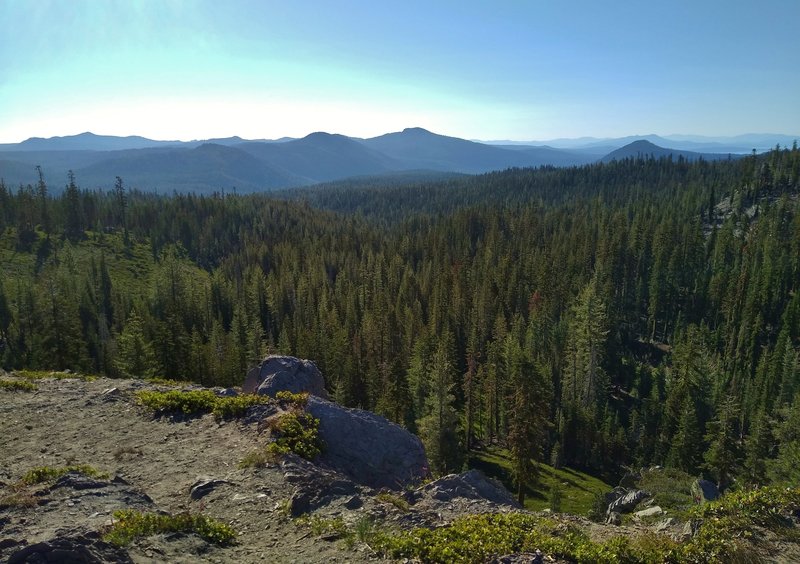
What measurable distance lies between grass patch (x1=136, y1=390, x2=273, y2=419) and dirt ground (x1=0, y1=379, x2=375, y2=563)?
0.52 metres

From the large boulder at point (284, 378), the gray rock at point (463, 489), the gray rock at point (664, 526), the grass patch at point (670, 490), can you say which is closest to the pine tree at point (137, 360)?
the large boulder at point (284, 378)

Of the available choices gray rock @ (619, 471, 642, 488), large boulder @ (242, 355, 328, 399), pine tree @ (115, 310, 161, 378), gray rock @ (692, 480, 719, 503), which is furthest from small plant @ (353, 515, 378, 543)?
pine tree @ (115, 310, 161, 378)

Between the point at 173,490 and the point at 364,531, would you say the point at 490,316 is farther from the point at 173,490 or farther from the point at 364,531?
the point at 364,531

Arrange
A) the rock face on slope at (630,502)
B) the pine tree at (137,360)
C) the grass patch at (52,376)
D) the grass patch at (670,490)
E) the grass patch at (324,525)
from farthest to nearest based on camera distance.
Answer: the pine tree at (137,360), the rock face on slope at (630,502), the grass patch at (52,376), the grass patch at (670,490), the grass patch at (324,525)

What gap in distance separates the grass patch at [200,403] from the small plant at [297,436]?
2.66 meters

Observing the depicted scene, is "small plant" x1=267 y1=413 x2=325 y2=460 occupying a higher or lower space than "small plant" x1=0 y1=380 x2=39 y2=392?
higher

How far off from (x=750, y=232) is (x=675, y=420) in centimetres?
11443

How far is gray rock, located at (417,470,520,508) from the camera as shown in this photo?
16756 millimetres

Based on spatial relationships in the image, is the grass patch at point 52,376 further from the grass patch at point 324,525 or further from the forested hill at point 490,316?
the grass patch at point 324,525

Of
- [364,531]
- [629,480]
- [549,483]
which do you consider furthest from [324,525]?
[549,483]

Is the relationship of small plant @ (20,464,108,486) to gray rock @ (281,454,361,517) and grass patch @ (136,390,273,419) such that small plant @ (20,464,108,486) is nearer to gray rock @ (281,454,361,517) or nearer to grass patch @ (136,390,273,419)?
grass patch @ (136,390,273,419)

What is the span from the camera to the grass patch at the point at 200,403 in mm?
21375

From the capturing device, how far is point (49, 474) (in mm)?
15648

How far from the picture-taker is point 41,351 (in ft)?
192
